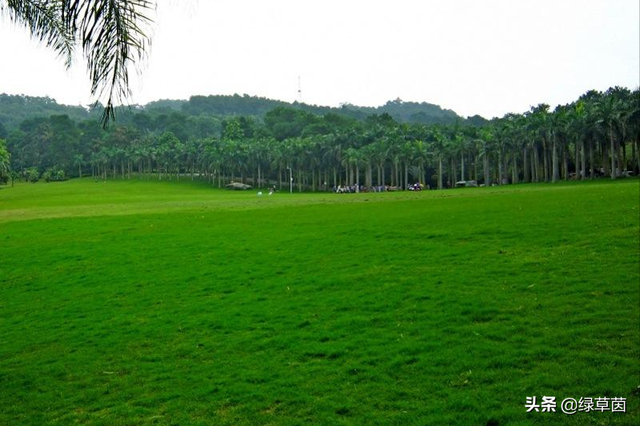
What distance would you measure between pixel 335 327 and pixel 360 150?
11129 centimetres

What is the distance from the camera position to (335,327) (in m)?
13.3

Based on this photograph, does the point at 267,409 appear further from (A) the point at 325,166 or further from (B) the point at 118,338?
(A) the point at 325,166

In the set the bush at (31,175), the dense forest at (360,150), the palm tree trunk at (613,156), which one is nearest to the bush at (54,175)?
the dense forest at (360,150)

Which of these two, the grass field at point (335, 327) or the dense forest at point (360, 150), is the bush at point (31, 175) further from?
the grass field at point (335, 327)

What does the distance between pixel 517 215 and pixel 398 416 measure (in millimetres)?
21511

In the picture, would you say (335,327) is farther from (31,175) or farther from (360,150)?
(31,175)

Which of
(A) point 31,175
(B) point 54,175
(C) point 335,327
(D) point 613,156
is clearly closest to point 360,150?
(D) point 613,156

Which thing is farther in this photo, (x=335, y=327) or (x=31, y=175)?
(x=31, y=175)

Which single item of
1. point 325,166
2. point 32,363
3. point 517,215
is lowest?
point 32,363

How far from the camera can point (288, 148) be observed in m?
132

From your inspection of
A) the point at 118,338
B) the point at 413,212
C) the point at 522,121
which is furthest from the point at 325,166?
the point at 118,338

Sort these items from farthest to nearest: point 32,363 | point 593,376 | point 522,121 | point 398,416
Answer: point 522,121 → point 32,363 → point 593,376 → point 398,416

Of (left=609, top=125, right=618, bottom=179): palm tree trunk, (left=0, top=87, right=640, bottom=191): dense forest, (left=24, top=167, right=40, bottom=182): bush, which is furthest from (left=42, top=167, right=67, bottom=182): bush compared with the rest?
(left=609, top=125, right=618, bottom=179): palm tree trunk

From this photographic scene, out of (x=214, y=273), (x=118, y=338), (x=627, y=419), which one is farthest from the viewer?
(x=214, y=273)
